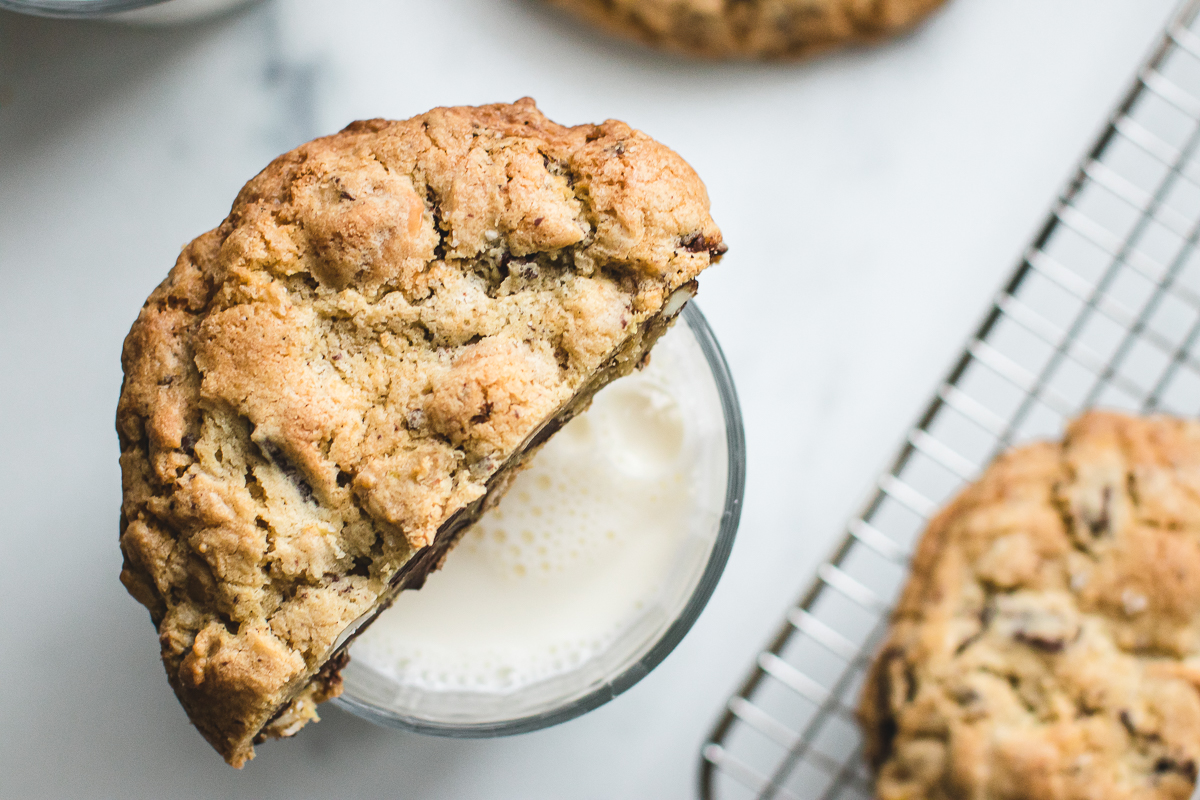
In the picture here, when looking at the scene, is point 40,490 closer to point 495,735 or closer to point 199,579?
point 199,579

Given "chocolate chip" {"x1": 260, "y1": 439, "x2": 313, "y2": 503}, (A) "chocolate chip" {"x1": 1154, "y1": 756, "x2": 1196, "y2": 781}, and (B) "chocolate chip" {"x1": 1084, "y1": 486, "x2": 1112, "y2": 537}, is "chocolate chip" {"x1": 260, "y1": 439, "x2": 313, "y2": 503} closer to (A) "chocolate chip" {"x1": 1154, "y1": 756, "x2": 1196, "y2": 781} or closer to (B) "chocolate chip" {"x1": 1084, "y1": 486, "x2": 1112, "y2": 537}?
(B) "chocolate chip" {"x1": 1084, "y1": 486, "x2": 1112, "y2": 537}

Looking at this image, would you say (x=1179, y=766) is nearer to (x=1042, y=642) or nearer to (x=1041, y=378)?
(x=1042, y=642)

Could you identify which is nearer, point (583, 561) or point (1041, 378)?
point (583, 561)

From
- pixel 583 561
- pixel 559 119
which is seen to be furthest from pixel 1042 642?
pixel 559 119

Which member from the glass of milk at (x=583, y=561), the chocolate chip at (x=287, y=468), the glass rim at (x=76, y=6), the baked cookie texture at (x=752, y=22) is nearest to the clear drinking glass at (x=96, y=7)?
the glass rim at (x=76, y=6)

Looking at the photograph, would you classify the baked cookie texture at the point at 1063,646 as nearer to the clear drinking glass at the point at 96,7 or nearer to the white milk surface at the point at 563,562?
the white milk surface at the point at 563,562

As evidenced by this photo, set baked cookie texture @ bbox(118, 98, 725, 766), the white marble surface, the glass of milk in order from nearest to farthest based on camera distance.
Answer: baked cookie texture @ bbox(118, 98, 725, 766) → the glass of milk → the white marble surface

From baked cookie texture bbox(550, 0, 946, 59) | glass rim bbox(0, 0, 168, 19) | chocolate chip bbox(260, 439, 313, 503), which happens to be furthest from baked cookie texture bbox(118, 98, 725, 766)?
baked cookie texture bbox(550, 0, 946, 59)
